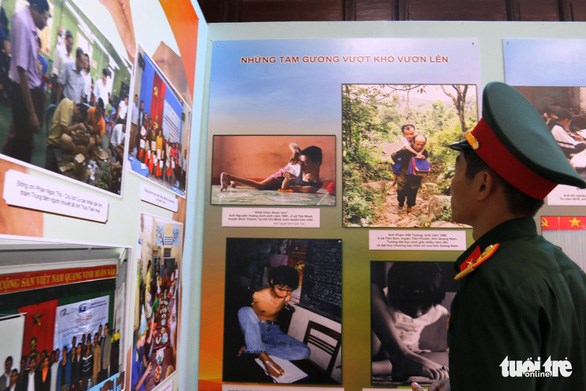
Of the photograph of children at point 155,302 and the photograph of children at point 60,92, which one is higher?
the photograph of children at point 60,92

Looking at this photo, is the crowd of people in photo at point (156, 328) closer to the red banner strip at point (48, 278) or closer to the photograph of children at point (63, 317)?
the photograph of children at point (63, 317)

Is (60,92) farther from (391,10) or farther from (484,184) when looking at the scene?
(391,10)

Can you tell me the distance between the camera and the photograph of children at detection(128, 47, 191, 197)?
133 centimetres

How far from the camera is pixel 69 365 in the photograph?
0.96m

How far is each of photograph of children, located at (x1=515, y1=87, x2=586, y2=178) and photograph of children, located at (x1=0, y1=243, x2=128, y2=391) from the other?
1991 mm

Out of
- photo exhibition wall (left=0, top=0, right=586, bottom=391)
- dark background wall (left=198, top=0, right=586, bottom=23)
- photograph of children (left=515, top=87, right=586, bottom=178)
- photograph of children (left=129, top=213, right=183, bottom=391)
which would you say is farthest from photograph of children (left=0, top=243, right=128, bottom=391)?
photograph of children (left=515, top=87, right=586, bottom=178)

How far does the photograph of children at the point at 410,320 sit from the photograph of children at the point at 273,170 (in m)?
0.46

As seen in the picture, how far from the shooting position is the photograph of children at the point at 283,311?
1949mm

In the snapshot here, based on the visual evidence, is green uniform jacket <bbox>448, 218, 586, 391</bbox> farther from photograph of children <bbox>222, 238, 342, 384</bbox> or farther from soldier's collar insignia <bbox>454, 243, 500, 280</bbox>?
photograph of children <bbox>222, 238, 342, 384</bbox>

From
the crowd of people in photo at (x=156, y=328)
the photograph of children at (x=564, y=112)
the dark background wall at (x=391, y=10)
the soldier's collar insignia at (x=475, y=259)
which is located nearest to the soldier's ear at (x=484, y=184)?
the soldier's collar insignia at (x=475, y=259)

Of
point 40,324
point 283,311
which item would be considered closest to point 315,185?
point 283,311

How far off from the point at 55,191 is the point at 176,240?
848mm

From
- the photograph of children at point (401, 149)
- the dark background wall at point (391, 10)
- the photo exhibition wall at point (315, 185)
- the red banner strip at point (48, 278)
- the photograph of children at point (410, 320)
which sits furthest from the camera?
the dark background wall at point (391, 10)

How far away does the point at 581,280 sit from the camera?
0.94 m
